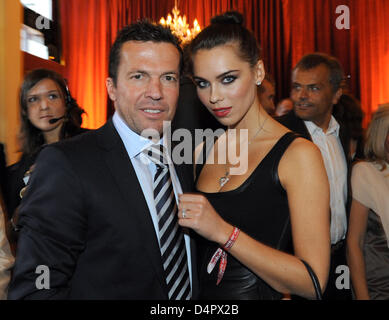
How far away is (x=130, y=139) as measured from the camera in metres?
A: 1.36

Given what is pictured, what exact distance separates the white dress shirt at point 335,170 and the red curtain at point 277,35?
430 centimetres

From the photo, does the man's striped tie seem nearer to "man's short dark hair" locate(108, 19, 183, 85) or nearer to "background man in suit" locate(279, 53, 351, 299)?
"man's short dark hair" locate(108, 19, 183, 85)

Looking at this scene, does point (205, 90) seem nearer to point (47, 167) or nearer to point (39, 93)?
point (47, 167)

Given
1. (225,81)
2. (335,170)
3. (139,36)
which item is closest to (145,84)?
(139,36)

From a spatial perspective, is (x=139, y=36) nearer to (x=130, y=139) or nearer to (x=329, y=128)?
(x=130, y=139)

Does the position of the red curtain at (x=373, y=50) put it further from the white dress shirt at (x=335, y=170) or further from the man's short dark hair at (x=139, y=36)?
the man's short dark hair at (x=139, y=36)

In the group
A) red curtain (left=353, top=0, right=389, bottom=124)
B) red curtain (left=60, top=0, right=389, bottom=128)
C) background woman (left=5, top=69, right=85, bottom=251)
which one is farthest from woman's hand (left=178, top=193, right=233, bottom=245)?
red curtain (left=60, top=0, right=389, bottom=128)

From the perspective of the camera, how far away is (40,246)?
1.12 m

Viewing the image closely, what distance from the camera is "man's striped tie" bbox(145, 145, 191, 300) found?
4.20 feet

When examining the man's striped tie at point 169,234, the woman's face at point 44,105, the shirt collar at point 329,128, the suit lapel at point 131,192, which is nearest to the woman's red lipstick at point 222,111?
the man's striped tie at point 169,234

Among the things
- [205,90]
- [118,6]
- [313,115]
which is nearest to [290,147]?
[205,90]

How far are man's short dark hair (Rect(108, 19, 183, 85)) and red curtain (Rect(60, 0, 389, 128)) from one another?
18.9 feet

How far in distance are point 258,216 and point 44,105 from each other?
1641 millimetres
